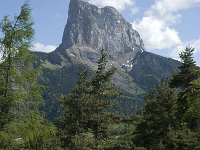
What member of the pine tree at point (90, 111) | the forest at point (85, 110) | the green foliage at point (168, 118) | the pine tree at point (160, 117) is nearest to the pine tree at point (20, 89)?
the forest at point (85, 110)

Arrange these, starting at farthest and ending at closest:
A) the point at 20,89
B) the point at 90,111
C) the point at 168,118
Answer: the point at 168,118
the point at 90,111
the point at 20,89

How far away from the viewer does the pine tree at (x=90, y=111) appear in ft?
118

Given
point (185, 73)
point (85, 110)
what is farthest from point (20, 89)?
point (185, 73)

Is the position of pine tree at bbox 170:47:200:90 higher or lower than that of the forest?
higher

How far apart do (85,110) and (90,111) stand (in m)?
0.47

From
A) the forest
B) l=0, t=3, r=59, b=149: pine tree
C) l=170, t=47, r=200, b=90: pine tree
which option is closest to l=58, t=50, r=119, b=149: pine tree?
the forest

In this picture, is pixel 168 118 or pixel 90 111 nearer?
pixel 90 111

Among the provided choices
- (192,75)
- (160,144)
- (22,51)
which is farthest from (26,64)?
(160,144)

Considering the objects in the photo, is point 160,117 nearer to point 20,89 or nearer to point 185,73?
point 185,73

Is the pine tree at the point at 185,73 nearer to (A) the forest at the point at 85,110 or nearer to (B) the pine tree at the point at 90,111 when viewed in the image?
(A) the forest at the point at 85,110

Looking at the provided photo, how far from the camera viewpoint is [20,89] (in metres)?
18.7

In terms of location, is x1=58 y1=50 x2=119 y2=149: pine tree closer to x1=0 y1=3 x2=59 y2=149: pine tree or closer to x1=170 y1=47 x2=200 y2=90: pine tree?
x1=170 y1=47 x2=200 y2=90: pine tree

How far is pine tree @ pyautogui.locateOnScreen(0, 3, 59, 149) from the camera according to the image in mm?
18250

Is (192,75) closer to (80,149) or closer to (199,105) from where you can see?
(80,149)
